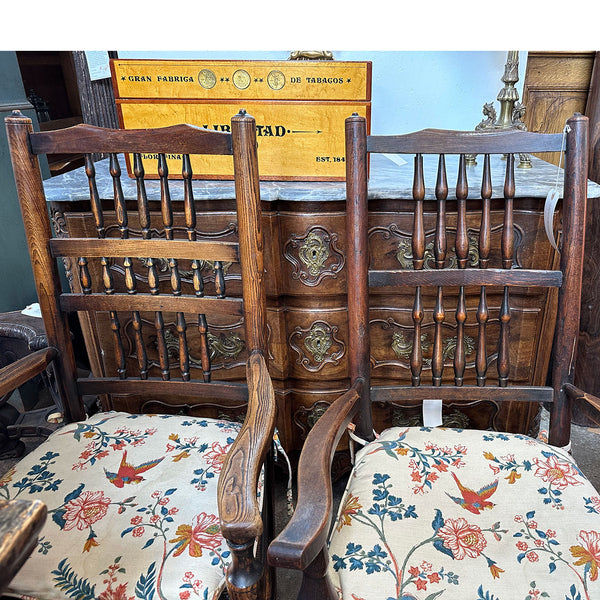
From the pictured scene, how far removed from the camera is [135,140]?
918 millimetres

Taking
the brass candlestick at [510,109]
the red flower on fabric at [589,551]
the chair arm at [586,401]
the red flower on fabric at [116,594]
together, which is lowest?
the red flower on fabric at [116,594]

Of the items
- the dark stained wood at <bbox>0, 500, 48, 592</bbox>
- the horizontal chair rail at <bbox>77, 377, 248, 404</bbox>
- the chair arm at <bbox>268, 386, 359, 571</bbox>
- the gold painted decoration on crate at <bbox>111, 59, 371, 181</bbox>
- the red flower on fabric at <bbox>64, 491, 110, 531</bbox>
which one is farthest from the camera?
the gold painted decoration on crate at <bbox>111, 59, 371, 181</bbox>

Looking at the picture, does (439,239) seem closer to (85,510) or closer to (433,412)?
(433,412)

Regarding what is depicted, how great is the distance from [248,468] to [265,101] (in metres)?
0.83

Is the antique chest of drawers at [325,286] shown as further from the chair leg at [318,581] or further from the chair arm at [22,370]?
the chair leg at [318,581]

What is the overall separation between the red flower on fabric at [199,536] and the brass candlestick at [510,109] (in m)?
1.09

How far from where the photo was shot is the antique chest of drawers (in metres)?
1.19

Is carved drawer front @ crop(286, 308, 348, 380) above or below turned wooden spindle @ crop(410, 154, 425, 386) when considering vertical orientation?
below

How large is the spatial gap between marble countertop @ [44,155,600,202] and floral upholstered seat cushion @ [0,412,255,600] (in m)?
0.50

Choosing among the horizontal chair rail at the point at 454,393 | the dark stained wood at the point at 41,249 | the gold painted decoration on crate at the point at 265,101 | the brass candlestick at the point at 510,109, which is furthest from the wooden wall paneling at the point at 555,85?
the dark stained wood at the point at 41,249

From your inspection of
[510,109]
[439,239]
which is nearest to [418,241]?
[439,239]

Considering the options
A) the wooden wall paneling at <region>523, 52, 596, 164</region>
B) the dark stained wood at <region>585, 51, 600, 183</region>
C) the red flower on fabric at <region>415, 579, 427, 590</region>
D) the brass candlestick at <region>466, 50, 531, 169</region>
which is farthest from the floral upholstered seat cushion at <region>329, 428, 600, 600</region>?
the wooden wall paneling at <region>523, 52, 596, 164</region>

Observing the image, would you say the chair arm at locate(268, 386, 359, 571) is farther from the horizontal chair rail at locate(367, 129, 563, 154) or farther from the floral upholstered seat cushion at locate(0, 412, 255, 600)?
the horizontal chair rail at locate(367, 129, 563, 154)

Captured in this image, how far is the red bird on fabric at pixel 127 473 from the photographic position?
891 mm
